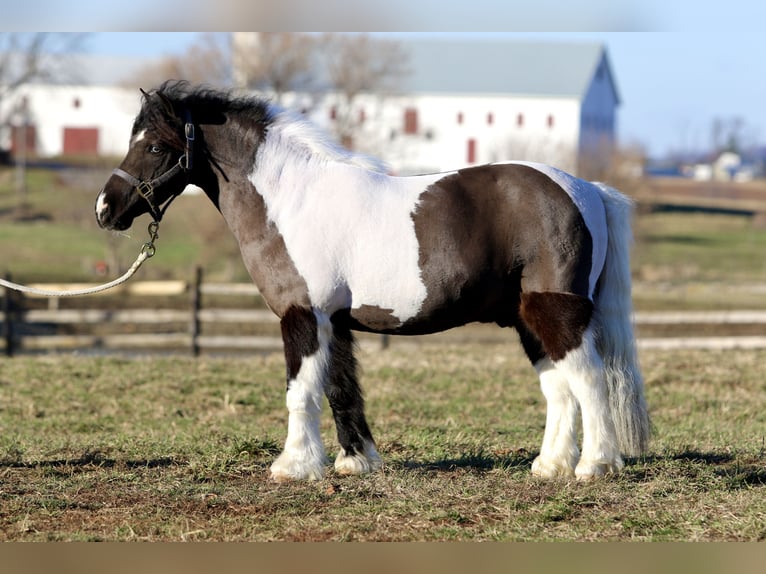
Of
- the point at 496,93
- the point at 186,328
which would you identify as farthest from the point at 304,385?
the point at 496,93

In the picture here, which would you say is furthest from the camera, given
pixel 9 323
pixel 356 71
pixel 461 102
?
pixel 461 102

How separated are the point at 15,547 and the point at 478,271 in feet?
10.2

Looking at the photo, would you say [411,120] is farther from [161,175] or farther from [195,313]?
[161,175]

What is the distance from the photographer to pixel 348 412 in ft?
20.4

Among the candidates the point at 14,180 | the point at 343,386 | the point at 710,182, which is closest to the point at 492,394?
the point at 343,386

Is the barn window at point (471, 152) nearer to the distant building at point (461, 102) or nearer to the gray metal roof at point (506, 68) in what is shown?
the distant building at point (461, 102)

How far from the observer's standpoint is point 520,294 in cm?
600

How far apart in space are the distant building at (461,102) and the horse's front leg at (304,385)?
39.6m

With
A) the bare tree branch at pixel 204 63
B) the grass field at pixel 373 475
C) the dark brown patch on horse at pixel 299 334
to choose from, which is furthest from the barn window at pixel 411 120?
the dark brown patch on horse at pixel 299 334

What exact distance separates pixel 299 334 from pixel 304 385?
12.1 inches

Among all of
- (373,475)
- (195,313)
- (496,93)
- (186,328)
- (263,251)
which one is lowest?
(186,328)

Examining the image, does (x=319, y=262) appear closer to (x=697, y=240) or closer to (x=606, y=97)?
(x=697, y=240)

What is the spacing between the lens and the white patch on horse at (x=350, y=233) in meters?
5.80

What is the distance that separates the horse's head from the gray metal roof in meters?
47.5
